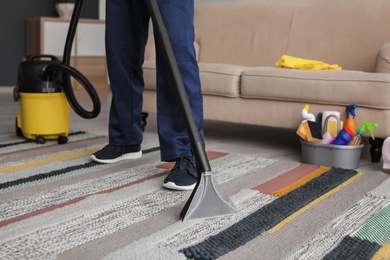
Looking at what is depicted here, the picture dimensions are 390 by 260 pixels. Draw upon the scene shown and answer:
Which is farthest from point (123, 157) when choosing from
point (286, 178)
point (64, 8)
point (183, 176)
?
point (64, 8)

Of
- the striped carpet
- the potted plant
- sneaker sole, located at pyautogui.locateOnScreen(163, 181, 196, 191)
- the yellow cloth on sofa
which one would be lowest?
the striped carpet

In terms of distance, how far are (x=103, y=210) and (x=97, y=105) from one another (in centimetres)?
84

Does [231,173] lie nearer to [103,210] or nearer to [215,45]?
[103,210]

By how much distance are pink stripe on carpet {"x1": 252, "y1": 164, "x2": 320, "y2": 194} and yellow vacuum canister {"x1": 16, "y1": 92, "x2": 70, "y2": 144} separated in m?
1.02

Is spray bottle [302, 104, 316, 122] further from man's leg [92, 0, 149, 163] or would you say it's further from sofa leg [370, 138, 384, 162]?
man's leg [92, 0, 149, 163]

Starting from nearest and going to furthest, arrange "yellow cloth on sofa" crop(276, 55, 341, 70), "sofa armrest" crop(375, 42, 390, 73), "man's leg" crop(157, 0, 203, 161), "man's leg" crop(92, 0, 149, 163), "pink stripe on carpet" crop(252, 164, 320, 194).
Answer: "man's leg" crop(157, 0, 203, 161) < "pink stripe on carpet" crop(252, 164, 320, 194) < "man's leg" crop(92, 0, 149, 163) < "sofa armrest" crop(375, 42, 390, 73) < "yellow cloth on sofa" crop(276, 55, 341, 70)

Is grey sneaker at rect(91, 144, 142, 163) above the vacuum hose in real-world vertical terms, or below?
below

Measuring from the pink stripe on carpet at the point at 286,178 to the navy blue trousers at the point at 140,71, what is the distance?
26 centimetres

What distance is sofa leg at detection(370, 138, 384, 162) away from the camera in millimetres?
2311

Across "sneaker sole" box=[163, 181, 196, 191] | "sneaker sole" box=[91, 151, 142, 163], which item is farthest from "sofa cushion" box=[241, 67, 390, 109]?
"sneaker sole" box=[163, 181, 196, 191]

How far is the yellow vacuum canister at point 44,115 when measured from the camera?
239 centimetres

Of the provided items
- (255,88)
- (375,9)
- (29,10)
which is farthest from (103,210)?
(29,10)

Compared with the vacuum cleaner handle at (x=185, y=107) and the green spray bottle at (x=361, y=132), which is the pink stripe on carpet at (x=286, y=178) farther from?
the vacuum cleaner handle at (x=185, y=107)

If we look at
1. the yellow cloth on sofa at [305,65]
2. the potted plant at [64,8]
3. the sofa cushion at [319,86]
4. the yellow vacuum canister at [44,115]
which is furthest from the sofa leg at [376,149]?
the potted plant at [64,8]
